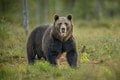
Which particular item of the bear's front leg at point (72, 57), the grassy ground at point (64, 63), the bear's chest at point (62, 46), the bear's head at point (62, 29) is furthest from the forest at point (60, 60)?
the bear's head at point (62, 29)

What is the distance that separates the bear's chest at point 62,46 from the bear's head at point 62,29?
0.12 metres

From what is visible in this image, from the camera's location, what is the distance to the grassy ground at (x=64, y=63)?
9.22 m

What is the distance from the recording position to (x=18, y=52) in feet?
47.4

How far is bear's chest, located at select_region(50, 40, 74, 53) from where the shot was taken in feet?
38.0

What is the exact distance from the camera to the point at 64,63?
12758 millimetres

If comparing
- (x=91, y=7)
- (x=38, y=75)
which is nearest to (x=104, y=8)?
(x=91, y=7)

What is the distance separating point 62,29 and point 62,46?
0.44 metres

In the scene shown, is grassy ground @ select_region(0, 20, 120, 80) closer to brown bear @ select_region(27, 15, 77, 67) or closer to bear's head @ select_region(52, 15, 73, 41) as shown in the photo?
brown bear @ select_region(27, 15, 77, 67)

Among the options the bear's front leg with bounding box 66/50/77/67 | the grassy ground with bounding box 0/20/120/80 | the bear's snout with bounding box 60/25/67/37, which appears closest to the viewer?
the grassy ground with bounding box 0/20/120/80

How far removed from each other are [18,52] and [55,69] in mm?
3867

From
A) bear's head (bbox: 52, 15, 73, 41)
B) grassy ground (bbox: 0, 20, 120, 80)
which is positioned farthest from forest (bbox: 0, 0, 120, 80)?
bear's head (bbox: 52, 15, 73, 41)

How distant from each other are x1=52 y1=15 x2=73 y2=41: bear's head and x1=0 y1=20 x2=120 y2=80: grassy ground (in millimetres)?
707

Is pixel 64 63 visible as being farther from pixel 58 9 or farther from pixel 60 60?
pixel 58 9

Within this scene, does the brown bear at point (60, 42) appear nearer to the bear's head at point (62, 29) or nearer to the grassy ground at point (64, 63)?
the bear's head at point (62, 29)
